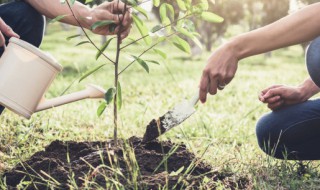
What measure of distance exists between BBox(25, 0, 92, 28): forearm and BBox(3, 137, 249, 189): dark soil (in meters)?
0.61

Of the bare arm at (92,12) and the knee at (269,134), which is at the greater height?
the bare arm at (92,12)

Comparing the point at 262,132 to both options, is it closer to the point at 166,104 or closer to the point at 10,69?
the point at 10,69

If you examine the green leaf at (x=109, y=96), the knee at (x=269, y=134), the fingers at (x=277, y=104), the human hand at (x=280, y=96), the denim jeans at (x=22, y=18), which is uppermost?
the denim jeans at (x=22, y=18)

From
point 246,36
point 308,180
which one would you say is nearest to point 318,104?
point 308,180

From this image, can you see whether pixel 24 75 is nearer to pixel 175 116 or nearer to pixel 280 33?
pixel 175 116

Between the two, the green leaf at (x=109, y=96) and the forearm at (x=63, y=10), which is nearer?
the green leaf at (x=109, y=96)

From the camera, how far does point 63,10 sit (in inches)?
97.2

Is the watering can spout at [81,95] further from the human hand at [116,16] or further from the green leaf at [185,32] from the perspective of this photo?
the green leaf at [185,32]

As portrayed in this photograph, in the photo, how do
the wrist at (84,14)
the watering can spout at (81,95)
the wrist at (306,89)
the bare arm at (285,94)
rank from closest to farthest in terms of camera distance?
the watering can spout at (81,95)
the wrist at (84,14)
the bare arm at (285,94)
the wrist at (306,89)

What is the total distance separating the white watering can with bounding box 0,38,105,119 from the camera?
7.04 feet

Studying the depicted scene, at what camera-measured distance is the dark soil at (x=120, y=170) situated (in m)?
1.90

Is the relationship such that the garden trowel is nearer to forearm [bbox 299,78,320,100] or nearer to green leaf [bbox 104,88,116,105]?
green leaf [bbox 104,88,116,105]

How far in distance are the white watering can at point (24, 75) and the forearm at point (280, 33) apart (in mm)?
674

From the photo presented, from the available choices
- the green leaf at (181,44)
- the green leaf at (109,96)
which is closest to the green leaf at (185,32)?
the green leaf at (181,44)
